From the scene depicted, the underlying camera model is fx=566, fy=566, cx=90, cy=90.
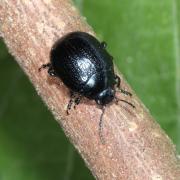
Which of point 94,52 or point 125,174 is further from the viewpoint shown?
point 94,52

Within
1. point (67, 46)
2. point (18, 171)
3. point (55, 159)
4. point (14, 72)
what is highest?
point (67, 46)

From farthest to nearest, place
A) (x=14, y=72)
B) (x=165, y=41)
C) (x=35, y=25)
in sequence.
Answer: (x=14, y=72)
(x=165, y=41)
(x=35, y=25)

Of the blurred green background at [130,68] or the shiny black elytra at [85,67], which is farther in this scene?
the blurred green background at [130,68]

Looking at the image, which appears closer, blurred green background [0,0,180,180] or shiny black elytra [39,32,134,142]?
shiny black elytra [39,32,134,142]

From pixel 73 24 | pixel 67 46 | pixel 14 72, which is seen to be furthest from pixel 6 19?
pixel 14 72

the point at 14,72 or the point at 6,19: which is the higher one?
the point at 6,19

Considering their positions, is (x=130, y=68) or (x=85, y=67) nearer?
(x=85, y=67)

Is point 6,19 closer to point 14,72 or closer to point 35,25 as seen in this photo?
point 35,25

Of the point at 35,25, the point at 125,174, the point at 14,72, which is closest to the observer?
the point at 125,174
